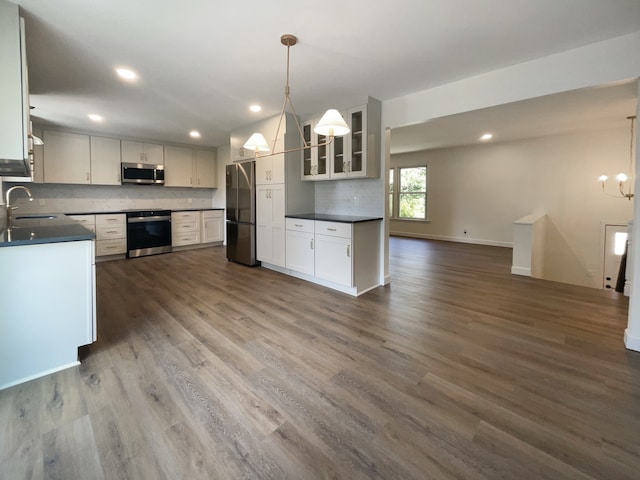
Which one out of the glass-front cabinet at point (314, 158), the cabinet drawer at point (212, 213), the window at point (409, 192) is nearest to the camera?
the glass-front cabinet at point (314, 158)

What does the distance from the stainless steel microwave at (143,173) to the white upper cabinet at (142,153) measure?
0.13 m

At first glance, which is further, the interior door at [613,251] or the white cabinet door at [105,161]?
the white cabinet door at [105,161]

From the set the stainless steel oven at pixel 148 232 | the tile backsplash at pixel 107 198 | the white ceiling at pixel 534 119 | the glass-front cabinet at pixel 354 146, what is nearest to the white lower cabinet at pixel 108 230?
the stainless steel oven at pixel 148 232

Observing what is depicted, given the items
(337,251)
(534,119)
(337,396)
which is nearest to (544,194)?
(534,119)

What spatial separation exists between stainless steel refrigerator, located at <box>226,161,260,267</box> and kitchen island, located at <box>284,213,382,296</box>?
92 centimetres

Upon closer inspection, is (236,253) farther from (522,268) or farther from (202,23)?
(522,268)

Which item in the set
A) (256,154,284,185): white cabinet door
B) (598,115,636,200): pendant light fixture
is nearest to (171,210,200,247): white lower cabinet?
(256,154,284,185): white cabinet door

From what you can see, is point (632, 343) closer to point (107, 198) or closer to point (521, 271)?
point (521, 271)

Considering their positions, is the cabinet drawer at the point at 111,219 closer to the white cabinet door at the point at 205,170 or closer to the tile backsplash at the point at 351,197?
the white cabinet door at the point at 205,170

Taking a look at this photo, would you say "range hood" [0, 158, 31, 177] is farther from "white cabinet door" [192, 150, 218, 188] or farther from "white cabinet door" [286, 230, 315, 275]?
"white cabinet door" [192, 150, 218, 188]

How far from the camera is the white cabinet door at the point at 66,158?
16.2ft

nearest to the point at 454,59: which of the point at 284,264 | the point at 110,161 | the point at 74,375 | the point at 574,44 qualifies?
the point at 574,44

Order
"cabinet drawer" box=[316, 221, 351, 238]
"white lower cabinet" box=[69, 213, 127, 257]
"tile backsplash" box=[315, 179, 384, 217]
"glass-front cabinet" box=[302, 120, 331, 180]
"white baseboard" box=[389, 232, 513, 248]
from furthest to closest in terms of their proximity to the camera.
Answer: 1. "white baseboard" box=[389, 232, 513, 248]
2. "white lower cabinet" box=[69, 213, 127, 257]
3. "glass-front cabinet" box=[302, 120, 331, 180]
4. "tile backsplash" box=[315, 179, 384, 217]
5. "cabinet drawer" box=[316, 221, 351, 238]

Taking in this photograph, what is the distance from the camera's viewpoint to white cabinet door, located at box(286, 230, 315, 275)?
3.95m
